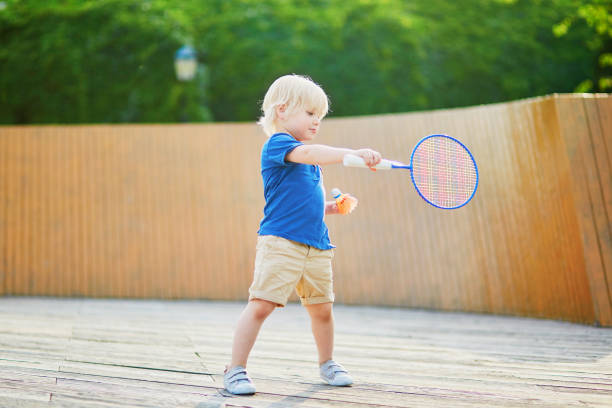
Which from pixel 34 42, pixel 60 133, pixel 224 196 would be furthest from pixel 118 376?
pixel 34 42

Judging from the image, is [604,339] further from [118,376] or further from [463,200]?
[118,376]

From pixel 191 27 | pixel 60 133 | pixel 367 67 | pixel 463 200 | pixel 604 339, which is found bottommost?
pixel 604 339

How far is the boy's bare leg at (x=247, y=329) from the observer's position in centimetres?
268

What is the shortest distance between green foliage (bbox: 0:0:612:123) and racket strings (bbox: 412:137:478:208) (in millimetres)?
7729

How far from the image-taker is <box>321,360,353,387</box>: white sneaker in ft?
Answer: 9.12

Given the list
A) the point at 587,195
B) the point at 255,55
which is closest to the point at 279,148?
the point at 587,195

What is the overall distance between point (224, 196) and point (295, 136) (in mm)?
4215

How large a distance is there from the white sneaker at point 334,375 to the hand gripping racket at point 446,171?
0.78 m

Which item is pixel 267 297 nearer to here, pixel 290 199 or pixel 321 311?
pixel 321 311

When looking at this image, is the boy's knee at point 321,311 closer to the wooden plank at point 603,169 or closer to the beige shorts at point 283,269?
the beige shorts at point 283,269

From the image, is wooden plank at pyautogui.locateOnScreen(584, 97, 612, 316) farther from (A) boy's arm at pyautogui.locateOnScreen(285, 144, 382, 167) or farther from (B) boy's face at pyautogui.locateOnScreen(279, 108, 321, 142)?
(A) boy's arm at pyautogui.locateOnScreen(285, 144, 382, 167)

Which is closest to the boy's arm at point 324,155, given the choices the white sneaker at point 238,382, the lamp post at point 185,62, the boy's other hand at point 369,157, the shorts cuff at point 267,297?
the boy's other hand at point 369,157

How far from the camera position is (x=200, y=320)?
520 cm

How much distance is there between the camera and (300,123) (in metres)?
2.81
